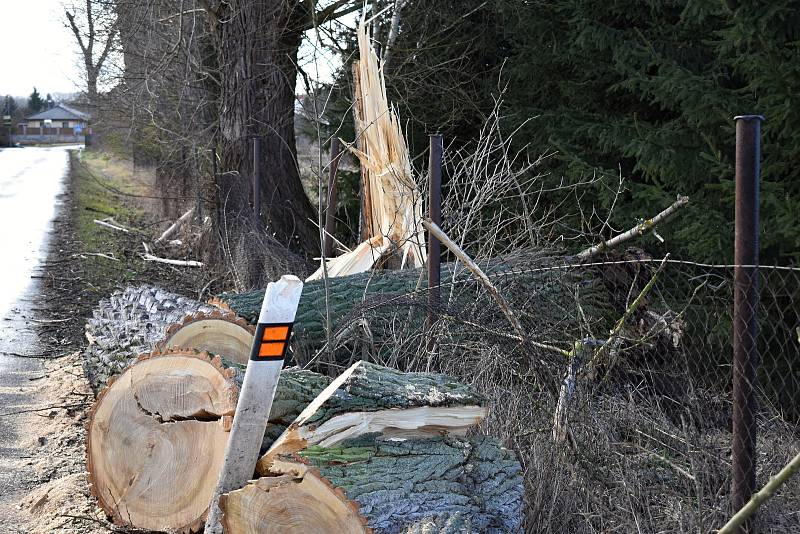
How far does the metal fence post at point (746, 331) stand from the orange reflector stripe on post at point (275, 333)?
1.87 m

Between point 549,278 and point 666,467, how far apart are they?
2220 mm

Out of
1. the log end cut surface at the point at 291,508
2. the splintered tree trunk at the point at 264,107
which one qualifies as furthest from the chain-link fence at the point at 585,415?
the splintered tree trunk at the point at 264,107

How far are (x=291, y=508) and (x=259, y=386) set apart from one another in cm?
52

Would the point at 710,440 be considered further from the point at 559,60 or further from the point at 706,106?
A: the point at 559,60

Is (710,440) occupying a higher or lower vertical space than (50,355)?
higher

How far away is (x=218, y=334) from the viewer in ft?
18.1

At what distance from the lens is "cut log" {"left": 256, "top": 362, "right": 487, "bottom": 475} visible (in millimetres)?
3561

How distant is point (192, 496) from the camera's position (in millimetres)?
3975

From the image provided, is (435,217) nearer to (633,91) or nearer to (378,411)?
(378,411)

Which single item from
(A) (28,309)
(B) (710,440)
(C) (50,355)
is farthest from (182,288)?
(B) (710,440)

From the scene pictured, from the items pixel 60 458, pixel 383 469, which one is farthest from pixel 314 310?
pixel 383 469

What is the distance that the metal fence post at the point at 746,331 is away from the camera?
3.46 m

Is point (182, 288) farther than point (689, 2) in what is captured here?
Yes

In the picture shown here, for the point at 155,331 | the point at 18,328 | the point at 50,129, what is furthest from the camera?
the point at 50,129
